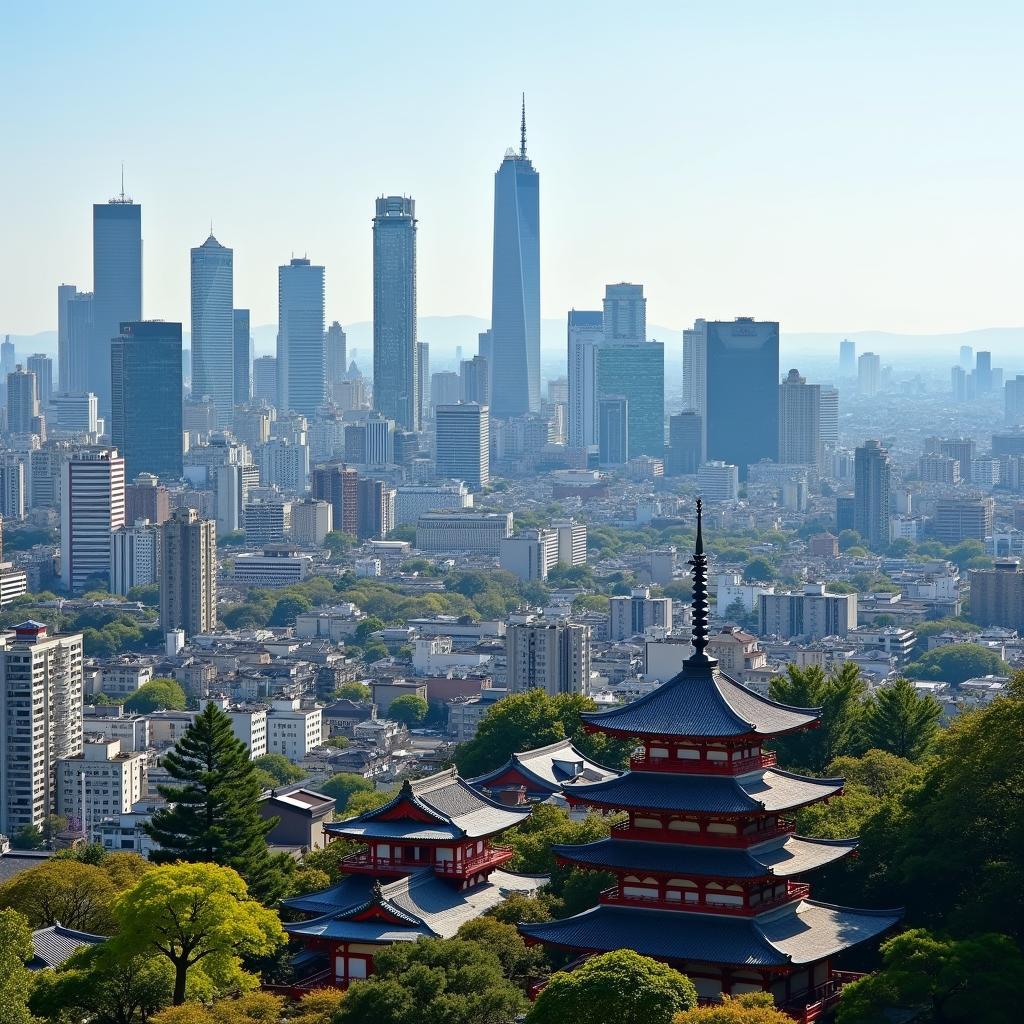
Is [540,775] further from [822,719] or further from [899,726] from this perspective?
[899,726]

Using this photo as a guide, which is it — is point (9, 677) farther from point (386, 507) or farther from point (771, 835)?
point (386, 507)

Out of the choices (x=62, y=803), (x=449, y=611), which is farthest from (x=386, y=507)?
(x=62, y=803)

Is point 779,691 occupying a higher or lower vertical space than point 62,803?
higher

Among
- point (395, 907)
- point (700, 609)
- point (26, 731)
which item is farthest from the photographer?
point (26, 731)

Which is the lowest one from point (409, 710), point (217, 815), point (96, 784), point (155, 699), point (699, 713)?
point (96, 784)

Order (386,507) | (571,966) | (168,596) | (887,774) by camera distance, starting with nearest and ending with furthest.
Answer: (571,966) < (887,774) < (168,596) < (386,507)

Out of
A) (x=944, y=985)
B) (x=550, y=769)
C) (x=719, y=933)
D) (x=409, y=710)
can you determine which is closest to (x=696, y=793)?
(x=719, y=933)
